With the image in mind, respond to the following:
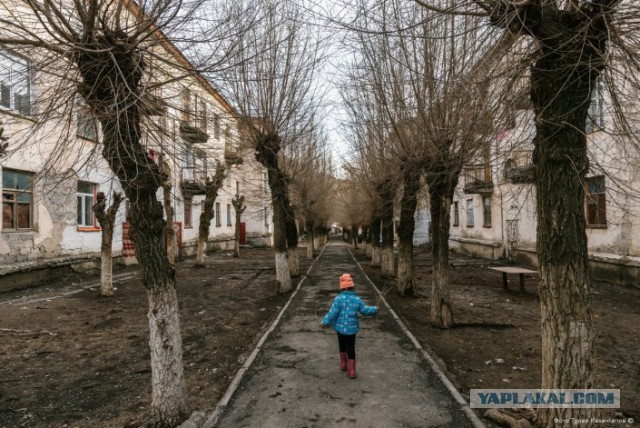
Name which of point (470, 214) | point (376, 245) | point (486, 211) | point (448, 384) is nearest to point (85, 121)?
point (448, 384)

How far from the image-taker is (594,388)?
11.8ft

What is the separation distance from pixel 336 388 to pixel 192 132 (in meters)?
4.30

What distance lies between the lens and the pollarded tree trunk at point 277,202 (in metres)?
Answer: 12.3

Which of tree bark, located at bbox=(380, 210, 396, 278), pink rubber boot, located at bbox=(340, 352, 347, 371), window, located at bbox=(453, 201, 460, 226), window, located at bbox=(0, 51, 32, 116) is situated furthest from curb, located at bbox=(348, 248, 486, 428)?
window, located at bbox=(453, 201, 460, 226)

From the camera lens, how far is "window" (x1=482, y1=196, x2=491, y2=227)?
80.0ft

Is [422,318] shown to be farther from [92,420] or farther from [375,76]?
[92,420]

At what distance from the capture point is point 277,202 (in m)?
12.9

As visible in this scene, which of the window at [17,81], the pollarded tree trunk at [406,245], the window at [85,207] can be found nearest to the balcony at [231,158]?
the window at [17,81]

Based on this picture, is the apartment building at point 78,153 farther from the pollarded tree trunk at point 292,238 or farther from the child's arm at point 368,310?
the child's arm at point 368,310

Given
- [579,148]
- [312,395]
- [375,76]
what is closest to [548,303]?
[579,148]

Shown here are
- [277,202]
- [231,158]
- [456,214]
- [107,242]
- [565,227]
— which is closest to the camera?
[565,227]

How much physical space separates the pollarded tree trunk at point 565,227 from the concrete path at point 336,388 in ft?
3.70

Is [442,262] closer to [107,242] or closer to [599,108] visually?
[599,108]

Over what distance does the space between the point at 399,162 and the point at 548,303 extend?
6253 mm
